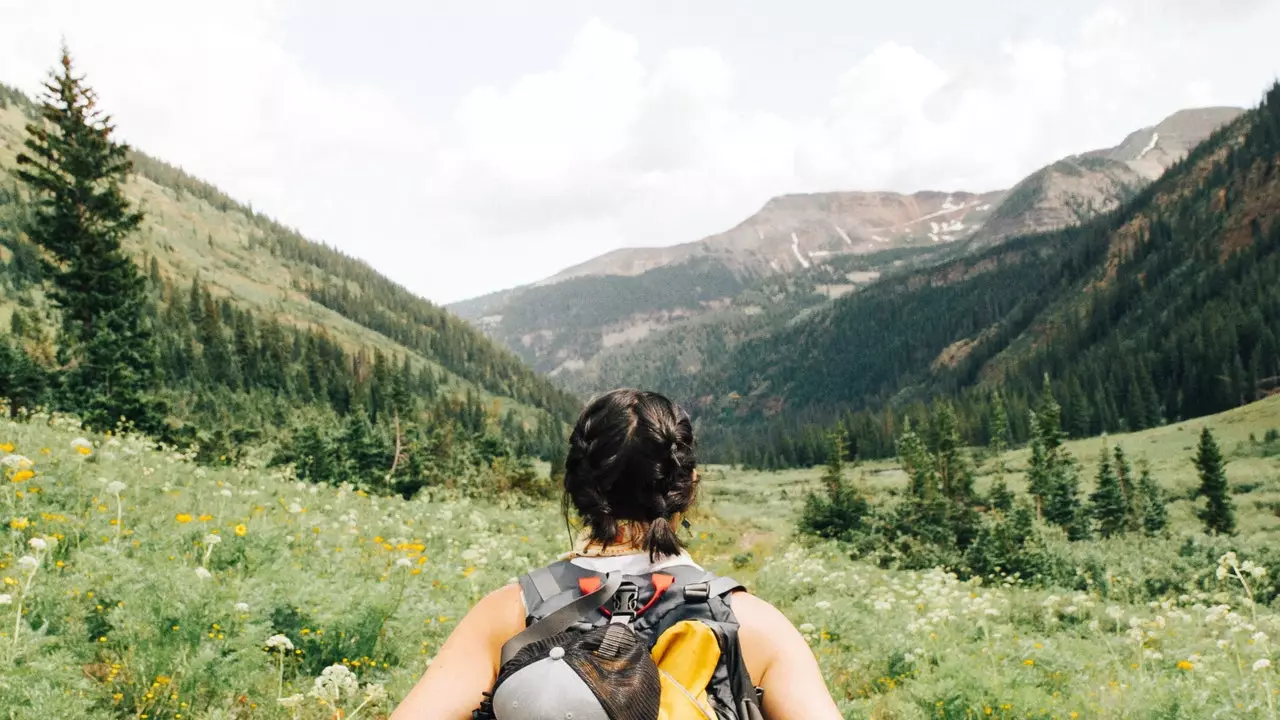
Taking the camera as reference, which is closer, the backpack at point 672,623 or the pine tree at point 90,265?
the backpack at point 672,623

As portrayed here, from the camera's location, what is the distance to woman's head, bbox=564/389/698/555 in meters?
2.47

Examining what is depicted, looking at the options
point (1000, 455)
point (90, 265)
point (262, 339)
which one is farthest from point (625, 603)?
point (262, 339)

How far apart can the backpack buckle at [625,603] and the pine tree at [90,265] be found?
1219 inches

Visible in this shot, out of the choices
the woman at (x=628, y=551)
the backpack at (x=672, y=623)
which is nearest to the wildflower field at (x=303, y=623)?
the woman at (x=628, y=551)

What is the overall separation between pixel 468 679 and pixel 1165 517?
5359 cm

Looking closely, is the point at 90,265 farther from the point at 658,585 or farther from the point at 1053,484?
the point at 1053,484

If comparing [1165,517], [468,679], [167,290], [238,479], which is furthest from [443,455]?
[167,290]

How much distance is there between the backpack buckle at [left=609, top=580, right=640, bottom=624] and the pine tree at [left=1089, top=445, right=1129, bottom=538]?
4985 centimetres

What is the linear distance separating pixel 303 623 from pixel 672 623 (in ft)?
16.9

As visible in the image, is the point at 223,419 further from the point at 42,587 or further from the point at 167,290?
the point at 42,587

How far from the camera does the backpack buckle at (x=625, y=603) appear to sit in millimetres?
2209

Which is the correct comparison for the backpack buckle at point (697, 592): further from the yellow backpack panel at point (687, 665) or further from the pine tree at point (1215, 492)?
the pine tree at point (1215, 492)

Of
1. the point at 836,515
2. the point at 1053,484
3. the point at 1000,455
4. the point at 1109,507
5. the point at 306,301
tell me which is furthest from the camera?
the point at 306,301

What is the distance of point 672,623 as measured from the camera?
2.21 m
